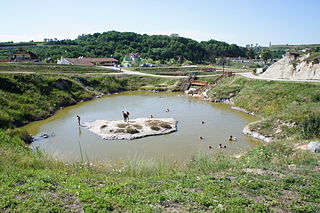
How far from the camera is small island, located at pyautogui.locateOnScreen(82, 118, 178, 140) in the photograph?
23.1 m

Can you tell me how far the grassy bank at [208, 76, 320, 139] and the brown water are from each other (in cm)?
214

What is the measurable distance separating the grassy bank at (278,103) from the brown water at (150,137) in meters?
2.14

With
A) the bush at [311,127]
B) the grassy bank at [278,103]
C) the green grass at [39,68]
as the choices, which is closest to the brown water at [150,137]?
the grassy bank at [278,103]

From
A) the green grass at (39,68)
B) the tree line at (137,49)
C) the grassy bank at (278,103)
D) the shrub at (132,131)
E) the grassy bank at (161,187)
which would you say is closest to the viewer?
the grassy bank at (161,187)

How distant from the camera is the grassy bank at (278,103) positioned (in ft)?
69.4

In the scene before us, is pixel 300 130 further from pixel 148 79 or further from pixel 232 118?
pixel 148 79

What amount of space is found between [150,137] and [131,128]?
232cm

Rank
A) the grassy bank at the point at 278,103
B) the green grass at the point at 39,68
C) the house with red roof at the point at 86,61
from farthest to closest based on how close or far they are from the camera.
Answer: the house with red roof at the point at 86,61 < the green grass at the point at 39,68 < the grassy bank at the point at 278,103

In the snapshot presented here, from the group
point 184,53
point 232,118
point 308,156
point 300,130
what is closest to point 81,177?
point 308,156

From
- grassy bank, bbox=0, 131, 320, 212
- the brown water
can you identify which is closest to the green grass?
the brown water

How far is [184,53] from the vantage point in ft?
403

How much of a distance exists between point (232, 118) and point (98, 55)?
308 feet

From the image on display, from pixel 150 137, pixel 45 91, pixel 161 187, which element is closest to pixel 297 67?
pixel 150 137

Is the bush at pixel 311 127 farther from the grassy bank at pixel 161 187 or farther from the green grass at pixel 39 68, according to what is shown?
the green grass at pixel 39 68
